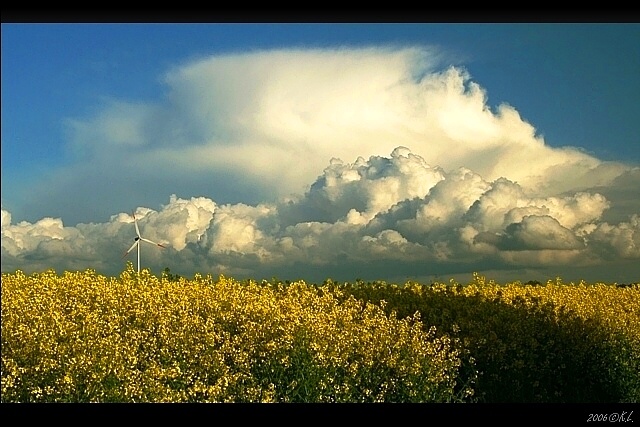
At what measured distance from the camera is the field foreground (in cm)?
841

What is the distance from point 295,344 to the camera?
8.89 metres

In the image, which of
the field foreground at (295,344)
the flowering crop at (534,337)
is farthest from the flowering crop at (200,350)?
the flowering crop at (534,337)

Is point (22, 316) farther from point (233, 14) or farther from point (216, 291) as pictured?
point (233, 14)

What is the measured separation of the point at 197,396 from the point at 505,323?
418 cm

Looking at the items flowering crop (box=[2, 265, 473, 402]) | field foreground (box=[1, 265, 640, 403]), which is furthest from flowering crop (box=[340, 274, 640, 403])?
flowering crop (box=[2, 265, 473, 402])

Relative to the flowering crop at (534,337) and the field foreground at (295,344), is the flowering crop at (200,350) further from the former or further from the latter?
the flowering crop at (534,337)

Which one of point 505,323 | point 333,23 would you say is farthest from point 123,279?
point 505,323

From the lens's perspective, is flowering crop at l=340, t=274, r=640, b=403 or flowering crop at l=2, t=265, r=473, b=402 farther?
flowering crop at l=340, t=274, r=640, b=403

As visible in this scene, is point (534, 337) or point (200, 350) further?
point (534, 337)

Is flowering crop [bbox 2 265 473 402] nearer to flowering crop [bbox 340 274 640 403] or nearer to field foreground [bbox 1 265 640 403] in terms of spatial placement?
field foreground [bbox 1 265 640 403]

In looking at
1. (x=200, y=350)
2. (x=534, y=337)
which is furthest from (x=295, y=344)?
(x=534, y=337)

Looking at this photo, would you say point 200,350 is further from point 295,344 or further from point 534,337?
point 534,337

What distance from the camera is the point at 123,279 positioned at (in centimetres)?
1032

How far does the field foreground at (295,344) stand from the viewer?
27.6 feet
